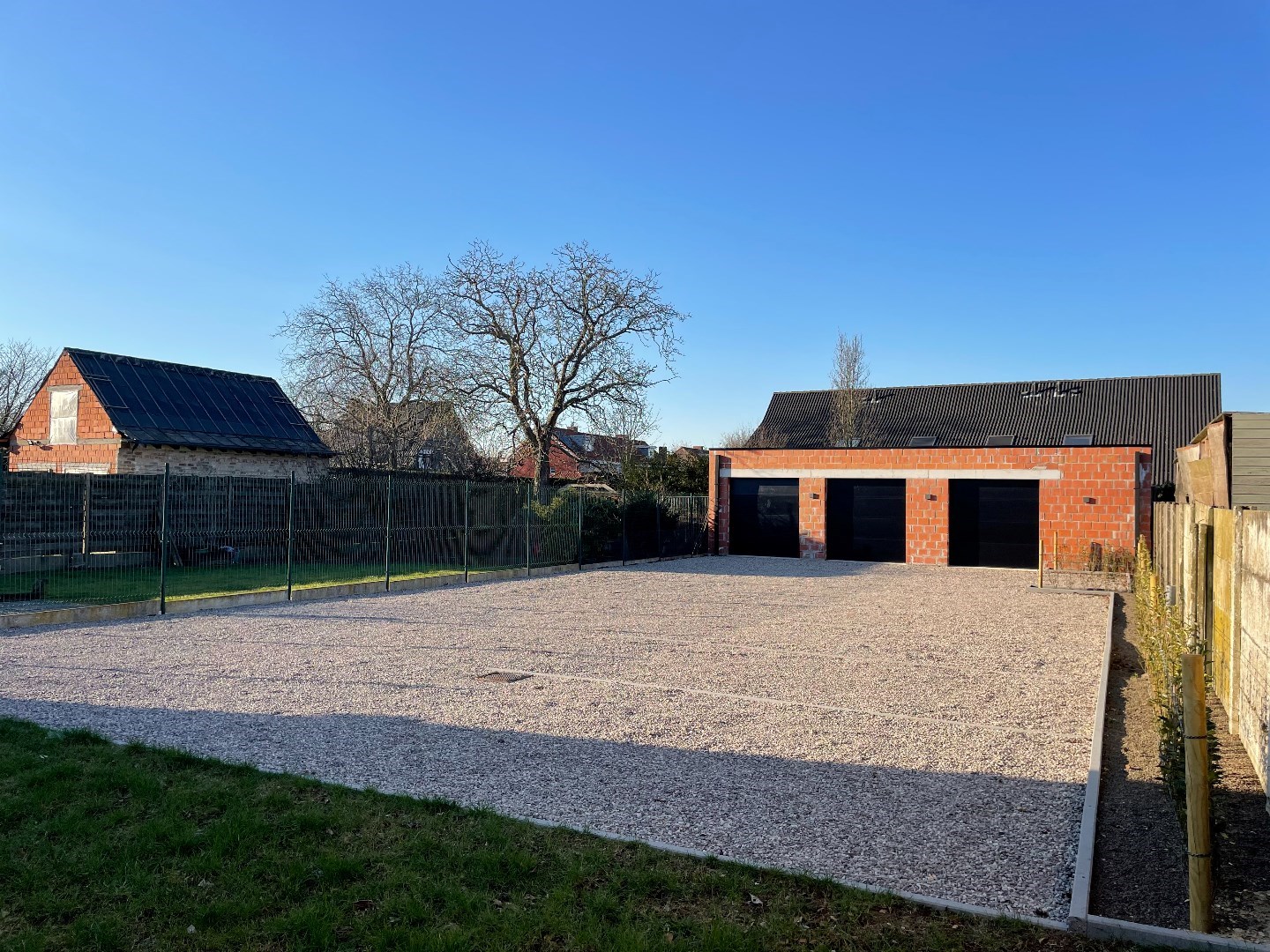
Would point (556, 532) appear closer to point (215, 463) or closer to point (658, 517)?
point (658, 517)

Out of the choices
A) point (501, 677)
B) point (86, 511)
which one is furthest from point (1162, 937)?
point (86, 511)

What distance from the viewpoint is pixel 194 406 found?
78.6 ft

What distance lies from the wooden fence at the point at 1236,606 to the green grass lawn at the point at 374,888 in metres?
2.69

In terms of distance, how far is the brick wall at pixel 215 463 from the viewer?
2166cm

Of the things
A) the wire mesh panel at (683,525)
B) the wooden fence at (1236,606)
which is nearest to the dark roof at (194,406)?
the wire mesh panel at (683,525)

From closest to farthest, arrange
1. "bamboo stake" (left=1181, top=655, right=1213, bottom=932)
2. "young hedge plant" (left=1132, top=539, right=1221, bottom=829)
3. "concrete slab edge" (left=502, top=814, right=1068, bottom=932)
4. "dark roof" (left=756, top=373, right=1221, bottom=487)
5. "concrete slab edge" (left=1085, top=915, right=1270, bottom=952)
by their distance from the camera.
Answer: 1. "concrete slab edge" (left=1085, top=915, right=1270, bottom=952)
2. "bamboo stake" (left=1181, top=655, right=1213, bottom=932)
3. "concrete slab edge" (left=502, top=814, right=1068, bottom=932)
4. "young hedge plant" (left=1132, top=539, right=1221, bottom=829)
5. "dark roof" (left=756, top=373, right=1221, bottom=487)

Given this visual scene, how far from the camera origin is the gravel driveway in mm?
4859

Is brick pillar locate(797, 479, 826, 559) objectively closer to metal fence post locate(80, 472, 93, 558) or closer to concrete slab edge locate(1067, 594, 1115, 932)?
metal fence post locate(80, 472, 93, 558)

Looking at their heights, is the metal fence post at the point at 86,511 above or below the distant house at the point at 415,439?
below

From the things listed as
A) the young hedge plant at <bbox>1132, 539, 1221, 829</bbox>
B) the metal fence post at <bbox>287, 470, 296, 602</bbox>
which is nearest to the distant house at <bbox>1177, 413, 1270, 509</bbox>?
the young hedge plant at <bbox>1132, 539, 1221, 829</bbox>

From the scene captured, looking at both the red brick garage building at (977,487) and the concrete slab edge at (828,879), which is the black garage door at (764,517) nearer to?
the red brick garage building at (977,487)

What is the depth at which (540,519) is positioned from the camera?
21.2 m

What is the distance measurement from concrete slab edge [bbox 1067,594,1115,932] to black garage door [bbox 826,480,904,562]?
17833 mm

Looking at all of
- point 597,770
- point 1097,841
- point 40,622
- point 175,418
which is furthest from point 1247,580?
point 175,418
